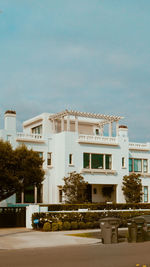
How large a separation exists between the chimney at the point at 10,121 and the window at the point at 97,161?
7.73 metres

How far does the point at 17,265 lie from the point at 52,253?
12.1 ft

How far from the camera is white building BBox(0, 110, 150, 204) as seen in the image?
4150 centimetres

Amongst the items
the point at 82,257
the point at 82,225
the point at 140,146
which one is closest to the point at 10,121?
the point at 82,225

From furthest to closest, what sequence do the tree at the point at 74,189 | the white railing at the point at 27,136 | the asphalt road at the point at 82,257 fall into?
1. the white railing at the point at 27,136
2. the tree at the point at 74,189
3. the asphalt road at the point at 82,257

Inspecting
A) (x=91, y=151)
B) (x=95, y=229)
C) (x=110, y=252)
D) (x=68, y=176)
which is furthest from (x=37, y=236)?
(x=91, y=151)

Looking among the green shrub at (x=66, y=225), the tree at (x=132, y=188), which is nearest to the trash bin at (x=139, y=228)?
the green shrub at (x=66, y=225)

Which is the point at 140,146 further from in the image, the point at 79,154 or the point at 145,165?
the point at 79,154

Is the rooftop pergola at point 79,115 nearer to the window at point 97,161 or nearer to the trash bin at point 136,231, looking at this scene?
the window at point 97,161

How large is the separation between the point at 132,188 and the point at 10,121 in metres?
13.8

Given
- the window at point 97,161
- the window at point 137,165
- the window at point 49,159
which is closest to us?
the window at point 49,159

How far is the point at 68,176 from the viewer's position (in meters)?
41.2

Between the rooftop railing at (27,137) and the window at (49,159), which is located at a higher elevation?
the rooftop railing at (27,137)

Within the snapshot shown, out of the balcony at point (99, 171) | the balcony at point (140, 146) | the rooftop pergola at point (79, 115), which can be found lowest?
the balcony at point (99, 171)

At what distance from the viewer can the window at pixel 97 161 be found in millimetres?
43312
